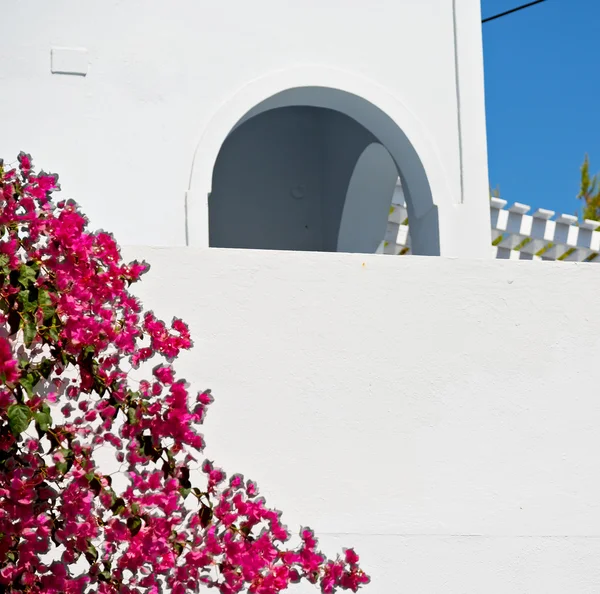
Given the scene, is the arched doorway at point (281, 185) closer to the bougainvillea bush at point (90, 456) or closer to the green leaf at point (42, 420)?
the bougainvillea bush at point (90, 456)

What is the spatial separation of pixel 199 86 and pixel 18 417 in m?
3.00

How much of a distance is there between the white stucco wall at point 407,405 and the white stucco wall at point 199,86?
1519mm

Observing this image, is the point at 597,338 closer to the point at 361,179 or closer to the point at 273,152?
the point at 361,179

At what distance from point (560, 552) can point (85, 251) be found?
1.93 meters

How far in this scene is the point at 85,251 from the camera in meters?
2.82

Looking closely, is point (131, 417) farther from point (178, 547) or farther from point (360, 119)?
point (360, 119)

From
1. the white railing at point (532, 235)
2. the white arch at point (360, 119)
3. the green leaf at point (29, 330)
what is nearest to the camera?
the green leaf at point (29, 330)

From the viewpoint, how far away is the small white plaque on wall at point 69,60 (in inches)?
198

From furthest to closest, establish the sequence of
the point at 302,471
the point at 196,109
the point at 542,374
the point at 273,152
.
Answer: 1. the point at 273,152
2. the point at 196,109
3. the point at 542,374
4. the point at 302,471

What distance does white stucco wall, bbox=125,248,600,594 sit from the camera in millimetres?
3479

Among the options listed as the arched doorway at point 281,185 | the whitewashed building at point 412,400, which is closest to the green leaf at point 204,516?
the whitewashed building at point 412,400

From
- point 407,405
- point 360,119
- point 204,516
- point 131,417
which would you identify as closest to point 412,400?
point 407,405

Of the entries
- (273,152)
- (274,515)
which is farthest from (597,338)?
(273,152)

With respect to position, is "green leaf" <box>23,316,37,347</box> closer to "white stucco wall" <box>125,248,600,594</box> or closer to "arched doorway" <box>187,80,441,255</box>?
"white stucco wall" <box>125,248,600,594</box>
